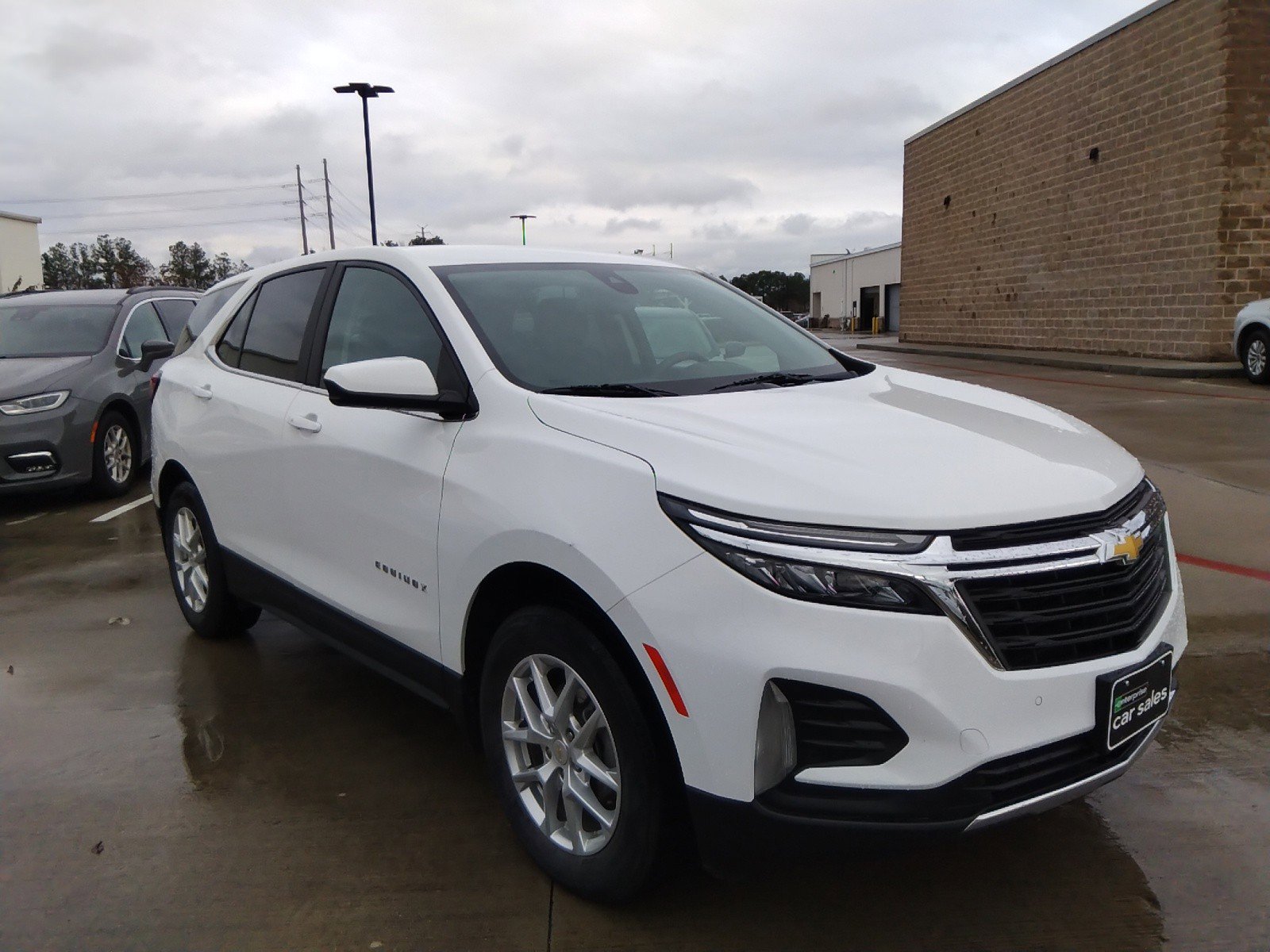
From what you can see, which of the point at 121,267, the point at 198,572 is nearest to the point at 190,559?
the point at 198,572

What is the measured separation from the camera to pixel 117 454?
29.0 feet

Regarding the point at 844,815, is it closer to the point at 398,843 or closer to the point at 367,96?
the point at 398,843

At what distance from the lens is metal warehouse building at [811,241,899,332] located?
206ft

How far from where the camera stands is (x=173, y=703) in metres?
4.12

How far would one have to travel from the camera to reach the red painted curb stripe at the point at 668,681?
2.24 m

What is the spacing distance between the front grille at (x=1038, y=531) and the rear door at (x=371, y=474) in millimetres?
1449

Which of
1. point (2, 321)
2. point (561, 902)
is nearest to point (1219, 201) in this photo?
point (2, 321)

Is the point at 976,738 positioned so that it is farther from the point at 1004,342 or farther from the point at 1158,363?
the point at 1004,342

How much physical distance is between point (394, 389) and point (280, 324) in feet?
4.98

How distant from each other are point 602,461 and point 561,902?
3.78 feet

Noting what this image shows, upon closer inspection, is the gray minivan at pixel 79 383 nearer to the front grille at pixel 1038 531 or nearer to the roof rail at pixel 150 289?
the roof rail at pixel 150 289

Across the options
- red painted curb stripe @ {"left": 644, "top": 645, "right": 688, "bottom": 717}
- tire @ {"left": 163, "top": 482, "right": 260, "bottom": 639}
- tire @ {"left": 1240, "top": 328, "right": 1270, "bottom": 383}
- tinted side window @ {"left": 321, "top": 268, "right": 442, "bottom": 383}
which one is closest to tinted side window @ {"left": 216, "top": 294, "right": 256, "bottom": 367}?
tire @ {"left": 163, "top": 482, "right": 260, "bottom": 639}

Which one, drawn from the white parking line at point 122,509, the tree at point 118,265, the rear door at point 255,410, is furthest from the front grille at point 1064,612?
the tree at point 118,265

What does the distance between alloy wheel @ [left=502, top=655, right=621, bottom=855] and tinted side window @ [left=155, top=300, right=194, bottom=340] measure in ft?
28.2
